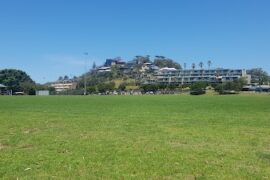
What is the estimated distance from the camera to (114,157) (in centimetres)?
1112

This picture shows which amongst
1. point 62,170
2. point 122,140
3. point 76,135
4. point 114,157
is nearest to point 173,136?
point 122,140

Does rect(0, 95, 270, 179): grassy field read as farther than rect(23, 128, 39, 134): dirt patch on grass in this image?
No

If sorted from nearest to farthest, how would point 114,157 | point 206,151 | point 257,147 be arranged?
point 114,157, point 206,151, point 257,147

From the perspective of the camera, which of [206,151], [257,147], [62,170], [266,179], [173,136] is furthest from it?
[173,136]

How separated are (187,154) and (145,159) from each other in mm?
1400

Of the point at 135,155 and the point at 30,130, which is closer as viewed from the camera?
the point at 135,155

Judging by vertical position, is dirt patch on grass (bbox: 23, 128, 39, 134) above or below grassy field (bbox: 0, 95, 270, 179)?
above

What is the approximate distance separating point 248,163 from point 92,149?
4424 mm

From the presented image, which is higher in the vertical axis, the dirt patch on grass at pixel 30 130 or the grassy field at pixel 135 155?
the dirt patch on grass at pixel 30 130

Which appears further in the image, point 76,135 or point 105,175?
point 76,135

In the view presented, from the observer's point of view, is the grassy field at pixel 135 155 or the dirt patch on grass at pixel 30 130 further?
the dirt patch on grass at pixel 30 130

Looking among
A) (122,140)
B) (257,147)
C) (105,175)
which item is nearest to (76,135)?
(122,140)

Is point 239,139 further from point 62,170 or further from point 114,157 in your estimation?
point 62,170

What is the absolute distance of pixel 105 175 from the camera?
9.01 metres
